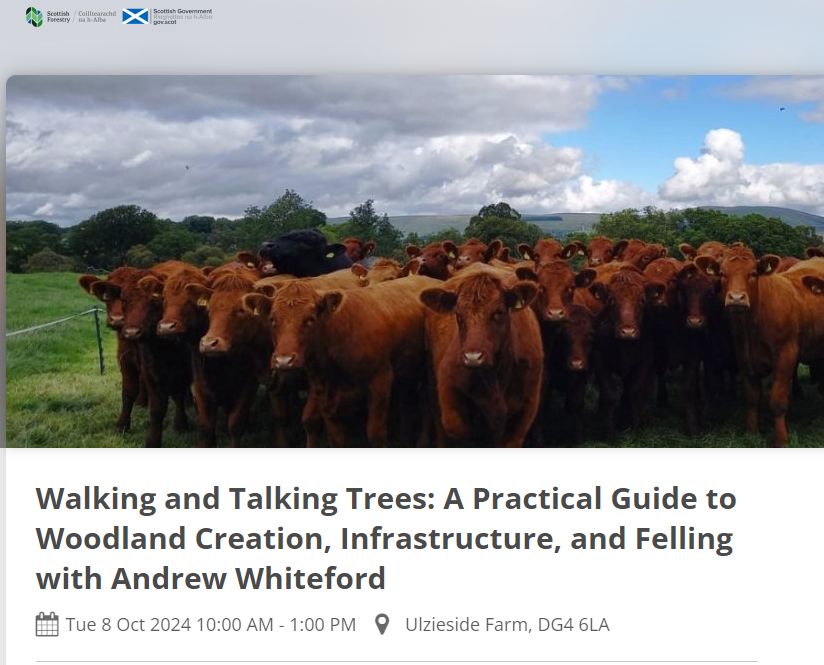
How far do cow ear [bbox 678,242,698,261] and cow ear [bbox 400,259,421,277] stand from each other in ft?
6.72

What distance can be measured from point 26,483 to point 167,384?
1.74 metres

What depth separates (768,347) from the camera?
20.9 ft

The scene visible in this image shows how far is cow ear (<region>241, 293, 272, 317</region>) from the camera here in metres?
5.50

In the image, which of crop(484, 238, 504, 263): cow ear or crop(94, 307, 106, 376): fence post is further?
crop(484, 238, 504, 263): cow ear

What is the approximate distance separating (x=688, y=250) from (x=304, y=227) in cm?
298

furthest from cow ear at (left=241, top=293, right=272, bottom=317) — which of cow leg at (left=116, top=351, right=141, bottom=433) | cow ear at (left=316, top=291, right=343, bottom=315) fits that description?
cow leg at (left=116, top=351, right=141, bottom=433)

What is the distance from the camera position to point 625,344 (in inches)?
263

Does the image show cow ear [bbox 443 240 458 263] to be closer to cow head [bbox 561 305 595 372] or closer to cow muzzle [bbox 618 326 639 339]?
cow head [bbox 561 305 595 372]

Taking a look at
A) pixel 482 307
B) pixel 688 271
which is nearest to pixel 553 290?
pixel 688 271

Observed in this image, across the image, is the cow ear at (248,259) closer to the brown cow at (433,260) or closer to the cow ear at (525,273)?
the brown cow at (433,260)

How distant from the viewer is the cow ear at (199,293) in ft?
20.0

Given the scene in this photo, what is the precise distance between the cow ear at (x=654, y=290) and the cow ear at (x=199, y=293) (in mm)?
3167

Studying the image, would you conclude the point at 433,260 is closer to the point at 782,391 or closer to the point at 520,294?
the point at 520,294

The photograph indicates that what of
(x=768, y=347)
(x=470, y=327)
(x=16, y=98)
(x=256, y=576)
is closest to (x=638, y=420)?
(x=768, y=347)
